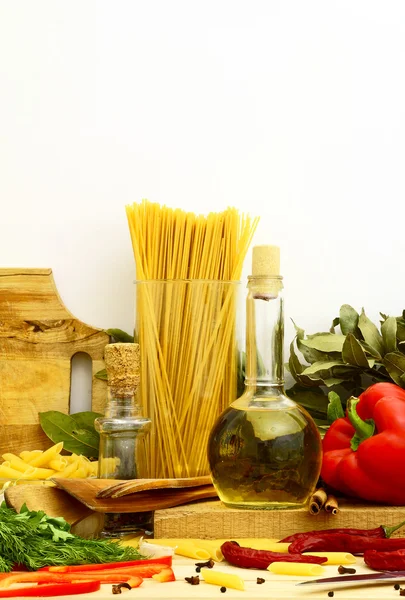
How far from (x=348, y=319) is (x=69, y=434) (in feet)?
1.66

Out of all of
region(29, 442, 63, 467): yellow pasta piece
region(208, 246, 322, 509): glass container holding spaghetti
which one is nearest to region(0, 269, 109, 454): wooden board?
→ region(29, 442, 63, 467): yellow pasta piece

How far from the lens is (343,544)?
0.95 m

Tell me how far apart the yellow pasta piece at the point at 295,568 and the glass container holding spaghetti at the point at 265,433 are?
0.53 feet

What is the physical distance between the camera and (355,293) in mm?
1393

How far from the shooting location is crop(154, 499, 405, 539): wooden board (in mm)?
1007

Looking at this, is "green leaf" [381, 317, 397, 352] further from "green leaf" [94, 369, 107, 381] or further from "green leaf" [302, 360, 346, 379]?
"green leaf" [94, 369, 107, 381]

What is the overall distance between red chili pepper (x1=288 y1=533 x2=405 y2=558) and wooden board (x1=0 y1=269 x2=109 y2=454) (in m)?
0.50

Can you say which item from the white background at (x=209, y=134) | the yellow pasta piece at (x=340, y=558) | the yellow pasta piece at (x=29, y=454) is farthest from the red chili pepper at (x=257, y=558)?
the white background at (x=209, y=134)

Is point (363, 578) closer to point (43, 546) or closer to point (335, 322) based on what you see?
point (43, 546)

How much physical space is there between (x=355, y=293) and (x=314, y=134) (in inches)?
11.7

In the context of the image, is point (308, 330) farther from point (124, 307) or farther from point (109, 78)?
point (109, 78)

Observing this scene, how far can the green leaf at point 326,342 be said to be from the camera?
1.30 meters

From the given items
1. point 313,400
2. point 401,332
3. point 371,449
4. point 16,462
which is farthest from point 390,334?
point 16,462

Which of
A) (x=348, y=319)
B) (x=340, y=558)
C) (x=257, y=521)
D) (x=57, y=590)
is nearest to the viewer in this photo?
(x=57, y=590)
